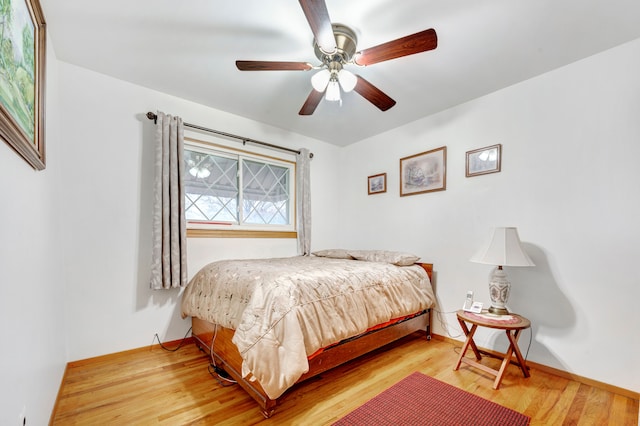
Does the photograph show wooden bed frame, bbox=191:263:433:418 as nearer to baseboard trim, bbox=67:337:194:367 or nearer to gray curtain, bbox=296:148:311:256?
baseboard trim, bbox=67:337:194:367

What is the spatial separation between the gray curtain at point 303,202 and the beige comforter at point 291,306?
118cm

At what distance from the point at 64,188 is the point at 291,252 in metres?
2.26

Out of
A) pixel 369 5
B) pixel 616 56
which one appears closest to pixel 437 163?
pixel 616 56

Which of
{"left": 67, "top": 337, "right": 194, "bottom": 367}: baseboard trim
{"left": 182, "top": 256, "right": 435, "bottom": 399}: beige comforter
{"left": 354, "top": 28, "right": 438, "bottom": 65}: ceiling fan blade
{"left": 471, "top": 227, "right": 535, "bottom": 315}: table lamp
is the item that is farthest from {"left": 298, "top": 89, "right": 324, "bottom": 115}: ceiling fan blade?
{"left": 67, "top": 337, "right": 194, "bottom": 367}: baseboard trim

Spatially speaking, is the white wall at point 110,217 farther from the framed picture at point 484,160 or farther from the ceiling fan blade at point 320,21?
the framed picture at point 484,160

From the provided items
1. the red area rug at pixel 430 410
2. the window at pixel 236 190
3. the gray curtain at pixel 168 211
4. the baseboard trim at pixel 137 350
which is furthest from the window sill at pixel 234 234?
the red area rug at pixel 430 410

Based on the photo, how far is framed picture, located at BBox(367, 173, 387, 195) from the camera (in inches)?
140

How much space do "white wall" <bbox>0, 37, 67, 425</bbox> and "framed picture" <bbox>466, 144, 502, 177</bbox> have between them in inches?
124

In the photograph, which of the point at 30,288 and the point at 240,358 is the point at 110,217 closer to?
the point at 30,288

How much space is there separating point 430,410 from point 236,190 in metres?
2.67

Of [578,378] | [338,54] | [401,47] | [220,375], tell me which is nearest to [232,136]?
[338,54]

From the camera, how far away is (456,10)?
1.64 metres

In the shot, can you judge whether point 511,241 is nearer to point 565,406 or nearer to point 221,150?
point 565,406

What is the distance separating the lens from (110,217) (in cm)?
238
